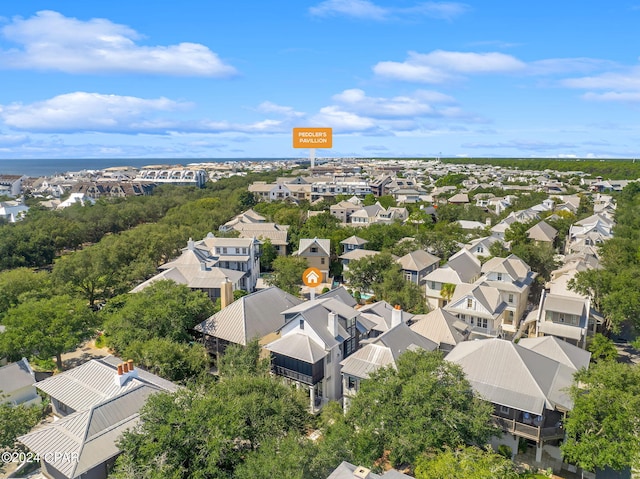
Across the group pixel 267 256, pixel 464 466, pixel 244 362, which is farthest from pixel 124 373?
pixel 267 256

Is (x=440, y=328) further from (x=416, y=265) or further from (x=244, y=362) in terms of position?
(x=416, y=265)

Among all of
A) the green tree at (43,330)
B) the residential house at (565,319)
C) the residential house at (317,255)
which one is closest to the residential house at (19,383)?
the green tree at (43,330)

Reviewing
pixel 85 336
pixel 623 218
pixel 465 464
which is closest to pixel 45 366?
pixel 85 336

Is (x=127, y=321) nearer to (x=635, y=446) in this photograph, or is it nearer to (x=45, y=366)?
(x=45, y=366)

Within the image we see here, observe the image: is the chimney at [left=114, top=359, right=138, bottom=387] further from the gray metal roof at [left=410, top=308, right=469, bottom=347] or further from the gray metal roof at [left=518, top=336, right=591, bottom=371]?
the gray metal roof at [left=518, top=336, right=591, bottom=371]

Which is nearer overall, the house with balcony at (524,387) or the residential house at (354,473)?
the residential house at (354,473)

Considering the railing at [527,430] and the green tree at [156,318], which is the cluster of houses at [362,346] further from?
the green tree at [156,318]
